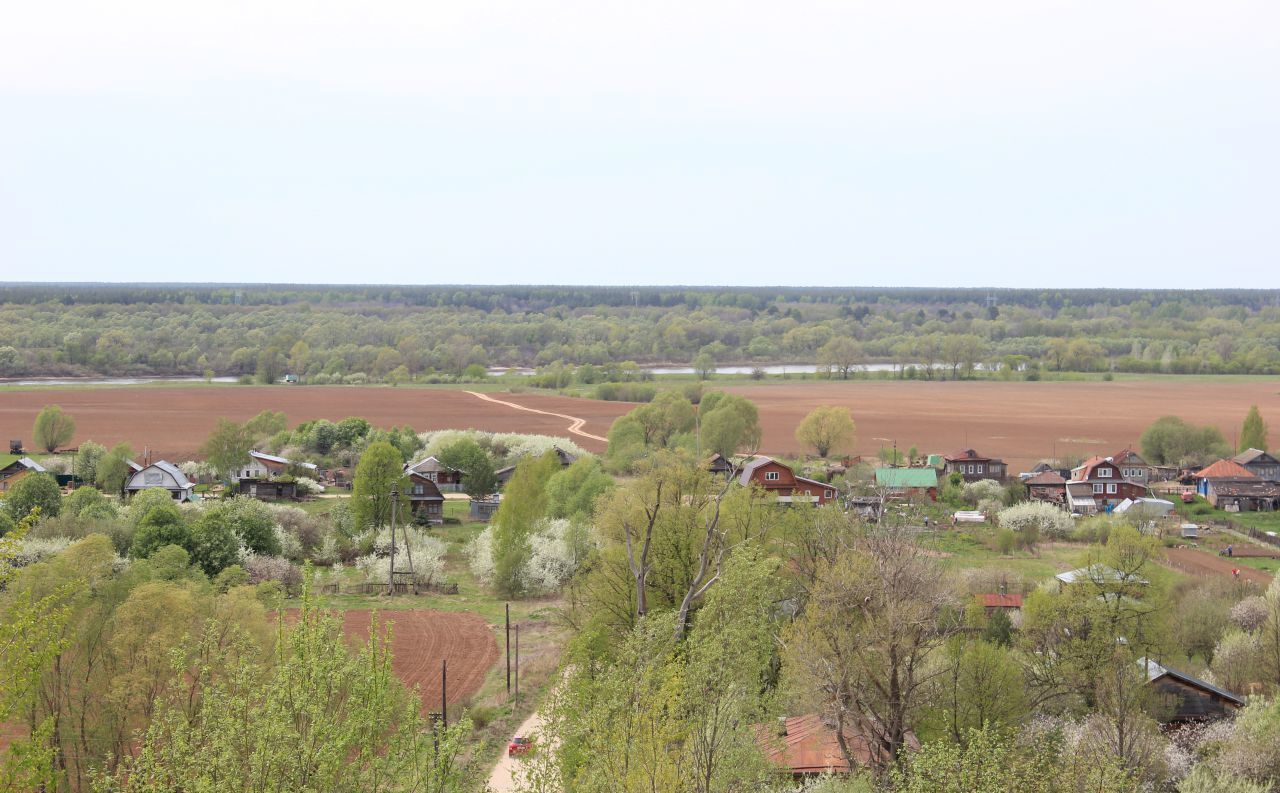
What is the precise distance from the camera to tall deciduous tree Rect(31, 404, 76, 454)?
2667 inches

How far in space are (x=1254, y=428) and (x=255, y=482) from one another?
53.0 m

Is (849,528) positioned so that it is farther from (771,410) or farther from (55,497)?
(771,410)

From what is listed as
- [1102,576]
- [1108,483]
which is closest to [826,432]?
[1108,483]

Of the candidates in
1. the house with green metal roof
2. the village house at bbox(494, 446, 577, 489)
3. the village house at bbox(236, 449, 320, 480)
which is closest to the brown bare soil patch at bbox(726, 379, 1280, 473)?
the house with green metal roof

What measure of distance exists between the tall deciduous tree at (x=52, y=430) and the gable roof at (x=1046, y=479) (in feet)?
176

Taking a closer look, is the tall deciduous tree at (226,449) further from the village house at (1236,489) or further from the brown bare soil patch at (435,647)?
the village house at (1236,489)

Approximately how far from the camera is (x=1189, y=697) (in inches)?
949

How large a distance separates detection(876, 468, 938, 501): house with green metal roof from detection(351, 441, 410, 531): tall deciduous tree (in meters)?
22.5

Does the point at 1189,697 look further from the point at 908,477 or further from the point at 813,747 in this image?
the point at 908,477

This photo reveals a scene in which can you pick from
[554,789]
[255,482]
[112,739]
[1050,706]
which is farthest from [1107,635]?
[255,482]

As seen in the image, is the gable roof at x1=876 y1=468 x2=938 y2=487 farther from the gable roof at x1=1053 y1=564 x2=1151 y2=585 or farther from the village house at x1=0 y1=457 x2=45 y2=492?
the village house at x1=0 y1=457 x2=45 y2=492

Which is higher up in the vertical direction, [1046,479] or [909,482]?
[1046,479]

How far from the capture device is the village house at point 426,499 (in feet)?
162

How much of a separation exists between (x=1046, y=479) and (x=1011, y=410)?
39.6 meters
